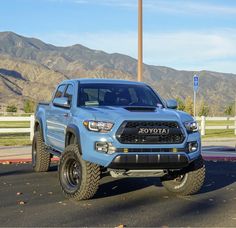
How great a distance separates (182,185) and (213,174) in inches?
125

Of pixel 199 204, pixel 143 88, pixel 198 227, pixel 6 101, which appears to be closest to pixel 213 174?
pixel 143 88

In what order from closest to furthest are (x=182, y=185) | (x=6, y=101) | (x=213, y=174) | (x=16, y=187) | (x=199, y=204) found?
1. (x=199, y=204)
2. (x=182, y=185)
3. (x=16, y=187)
4. (x=213, y=174)
5. (x=6, y=101)

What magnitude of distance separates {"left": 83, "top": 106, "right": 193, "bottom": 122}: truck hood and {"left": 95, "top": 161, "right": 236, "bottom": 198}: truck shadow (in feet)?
4.70

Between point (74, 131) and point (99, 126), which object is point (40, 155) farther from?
point (99, 126)

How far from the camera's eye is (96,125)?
7.63m

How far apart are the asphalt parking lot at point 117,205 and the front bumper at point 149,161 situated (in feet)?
1.98

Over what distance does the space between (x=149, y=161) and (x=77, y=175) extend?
4.44 ft

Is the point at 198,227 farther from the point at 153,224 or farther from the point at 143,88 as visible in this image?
the point at 143,88

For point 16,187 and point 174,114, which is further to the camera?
point 16,187

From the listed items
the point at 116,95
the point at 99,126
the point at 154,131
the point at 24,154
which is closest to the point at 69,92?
the point at 116,95

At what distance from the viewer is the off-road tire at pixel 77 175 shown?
25.2 feet

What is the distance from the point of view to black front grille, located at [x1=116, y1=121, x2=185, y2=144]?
7488 mm

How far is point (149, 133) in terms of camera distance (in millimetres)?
7566


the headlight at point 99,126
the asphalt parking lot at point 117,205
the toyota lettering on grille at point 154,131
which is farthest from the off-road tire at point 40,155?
the toyota lettering on grille at point 154,131
